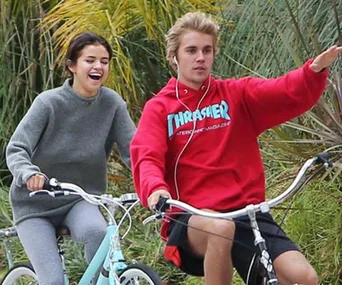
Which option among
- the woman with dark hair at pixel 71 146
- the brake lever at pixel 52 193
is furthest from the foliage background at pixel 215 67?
the brake lever at pixel 52 193

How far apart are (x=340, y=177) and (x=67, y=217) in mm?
2039

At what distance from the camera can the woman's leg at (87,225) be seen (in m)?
6.01

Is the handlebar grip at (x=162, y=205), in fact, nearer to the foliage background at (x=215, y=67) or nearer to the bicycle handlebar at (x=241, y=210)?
the bicycle handlebar at (x=241, y=210)

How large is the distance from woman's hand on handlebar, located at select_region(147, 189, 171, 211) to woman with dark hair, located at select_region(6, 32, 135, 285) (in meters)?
1.30

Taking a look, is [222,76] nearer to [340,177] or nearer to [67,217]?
[340,177]

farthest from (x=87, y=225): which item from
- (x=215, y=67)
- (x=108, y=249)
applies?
(x=215, y=67)

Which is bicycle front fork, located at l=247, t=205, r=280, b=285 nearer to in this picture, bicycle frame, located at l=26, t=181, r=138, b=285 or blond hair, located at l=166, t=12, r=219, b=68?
blond hair, located at l=166, t=12, r=219, b=68

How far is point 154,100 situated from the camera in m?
5.32

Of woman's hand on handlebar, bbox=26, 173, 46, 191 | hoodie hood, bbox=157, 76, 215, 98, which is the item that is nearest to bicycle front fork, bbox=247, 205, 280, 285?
hoodie hood, bbox=157, 76, 215, 98

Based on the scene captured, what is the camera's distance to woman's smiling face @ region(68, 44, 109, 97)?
20.2 feet

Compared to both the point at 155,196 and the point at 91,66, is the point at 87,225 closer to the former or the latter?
the point at 91,66

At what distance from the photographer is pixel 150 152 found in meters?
5.06

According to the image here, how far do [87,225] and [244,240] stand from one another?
1.32m

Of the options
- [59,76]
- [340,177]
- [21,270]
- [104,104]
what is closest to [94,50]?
[104,104]
